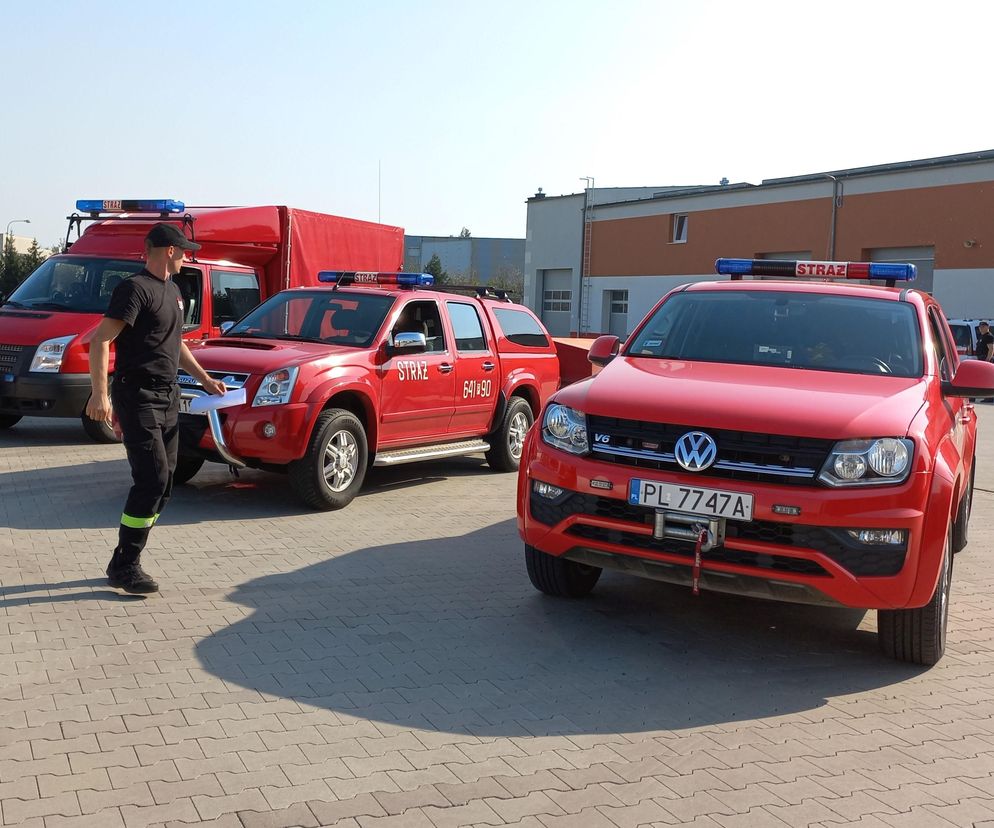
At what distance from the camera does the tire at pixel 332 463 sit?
8.03 metres

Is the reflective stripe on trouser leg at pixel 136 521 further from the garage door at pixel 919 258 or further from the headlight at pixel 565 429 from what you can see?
the garage door at pixel 919 258

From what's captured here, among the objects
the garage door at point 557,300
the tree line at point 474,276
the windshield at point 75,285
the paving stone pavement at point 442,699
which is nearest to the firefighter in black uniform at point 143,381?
the paving stone pavement at point 442,699

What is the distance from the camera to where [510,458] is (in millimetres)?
10812

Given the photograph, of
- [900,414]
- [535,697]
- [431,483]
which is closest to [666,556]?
[535,697]

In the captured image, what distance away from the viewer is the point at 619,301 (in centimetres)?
4597

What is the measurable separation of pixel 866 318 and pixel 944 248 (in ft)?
92.8

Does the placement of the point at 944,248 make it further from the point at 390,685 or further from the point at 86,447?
the point at 390,685

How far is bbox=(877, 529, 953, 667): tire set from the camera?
16.3 ft

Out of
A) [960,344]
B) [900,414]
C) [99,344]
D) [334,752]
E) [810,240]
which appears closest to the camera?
[334,752]

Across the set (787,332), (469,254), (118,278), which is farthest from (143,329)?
(469,254)

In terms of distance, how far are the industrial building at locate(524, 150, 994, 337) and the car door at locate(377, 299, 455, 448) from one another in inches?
801

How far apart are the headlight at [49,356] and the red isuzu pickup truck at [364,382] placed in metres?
2.58

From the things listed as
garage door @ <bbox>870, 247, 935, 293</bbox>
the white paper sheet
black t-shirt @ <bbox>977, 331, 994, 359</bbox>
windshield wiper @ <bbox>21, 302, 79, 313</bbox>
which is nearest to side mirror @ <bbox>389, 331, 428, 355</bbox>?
the white paper sheet

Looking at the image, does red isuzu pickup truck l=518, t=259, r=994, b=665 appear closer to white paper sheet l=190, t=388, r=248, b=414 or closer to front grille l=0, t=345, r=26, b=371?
white paper sheet l=190, t=388, r=248, b=414
